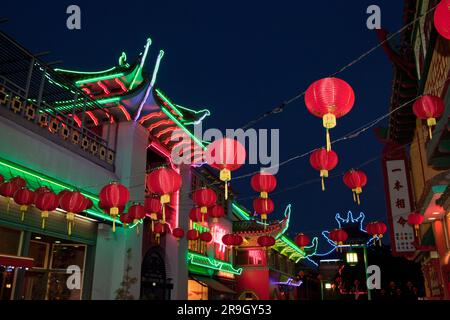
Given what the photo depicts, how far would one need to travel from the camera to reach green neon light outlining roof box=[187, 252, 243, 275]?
1941 cm

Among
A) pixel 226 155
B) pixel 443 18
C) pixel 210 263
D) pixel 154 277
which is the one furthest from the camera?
pixel 210 263

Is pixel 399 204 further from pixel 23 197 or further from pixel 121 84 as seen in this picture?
pixel 23 197

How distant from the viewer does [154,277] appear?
15891mm

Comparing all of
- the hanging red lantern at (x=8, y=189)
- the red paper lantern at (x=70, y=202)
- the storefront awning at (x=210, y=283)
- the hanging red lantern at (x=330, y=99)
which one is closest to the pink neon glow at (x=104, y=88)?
the red paper lantern at (x=70, y=202)

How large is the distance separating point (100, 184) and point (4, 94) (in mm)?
4314

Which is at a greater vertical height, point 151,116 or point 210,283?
point 151,116

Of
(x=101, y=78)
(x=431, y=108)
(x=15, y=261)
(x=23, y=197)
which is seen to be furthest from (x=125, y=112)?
(x=431, y=108)

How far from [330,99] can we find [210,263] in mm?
16765

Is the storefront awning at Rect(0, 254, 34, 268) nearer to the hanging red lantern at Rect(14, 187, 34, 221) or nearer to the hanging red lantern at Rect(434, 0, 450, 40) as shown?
the hanging red lantern at Rect(14, 187, 34, 221)

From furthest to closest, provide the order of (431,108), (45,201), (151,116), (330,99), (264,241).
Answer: (264,241), (151,116), (45,201), (431,108), (330,99)

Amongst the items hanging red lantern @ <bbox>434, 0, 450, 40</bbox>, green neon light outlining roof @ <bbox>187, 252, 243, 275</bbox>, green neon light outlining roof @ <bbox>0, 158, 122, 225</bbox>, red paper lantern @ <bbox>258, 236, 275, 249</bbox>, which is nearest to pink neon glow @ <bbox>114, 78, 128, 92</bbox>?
green neon light outlining roof @ <bbox>0, 158, 122, 225</bbox>

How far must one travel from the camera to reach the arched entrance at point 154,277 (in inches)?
597

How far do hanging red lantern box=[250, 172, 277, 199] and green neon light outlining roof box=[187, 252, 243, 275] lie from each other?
8913mm
